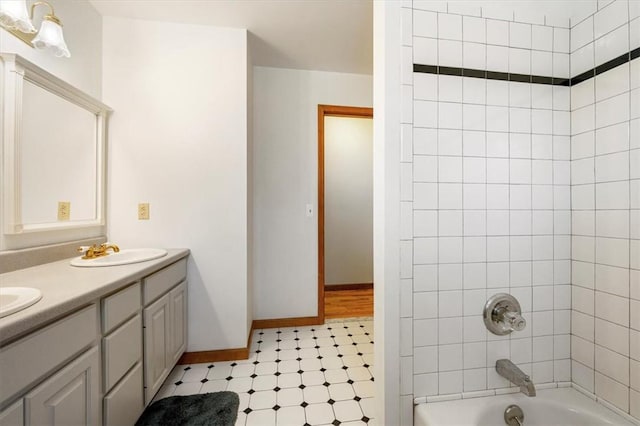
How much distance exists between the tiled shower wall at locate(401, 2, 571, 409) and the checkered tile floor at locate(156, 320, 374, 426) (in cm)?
60

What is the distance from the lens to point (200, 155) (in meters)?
2.06

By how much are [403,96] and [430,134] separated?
21 centimetres

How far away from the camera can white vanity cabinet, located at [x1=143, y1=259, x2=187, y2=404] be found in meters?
1.46

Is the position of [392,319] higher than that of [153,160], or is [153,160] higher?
[153,160]

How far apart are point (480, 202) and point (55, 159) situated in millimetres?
2281

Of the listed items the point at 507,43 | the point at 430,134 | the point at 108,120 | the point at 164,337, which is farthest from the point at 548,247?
the point at 108,120

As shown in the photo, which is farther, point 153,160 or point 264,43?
point 264,43

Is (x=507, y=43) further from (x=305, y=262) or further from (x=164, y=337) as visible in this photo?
(x=164, y=337)

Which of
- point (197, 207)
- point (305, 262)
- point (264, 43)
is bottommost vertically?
point (305, 262)

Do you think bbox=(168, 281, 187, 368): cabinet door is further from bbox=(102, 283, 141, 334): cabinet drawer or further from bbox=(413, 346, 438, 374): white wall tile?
bbox=(413, 346, 438, 374): white wall tile

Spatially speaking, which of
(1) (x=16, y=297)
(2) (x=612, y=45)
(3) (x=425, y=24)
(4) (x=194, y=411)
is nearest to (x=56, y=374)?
(1) (x=16, y=297)

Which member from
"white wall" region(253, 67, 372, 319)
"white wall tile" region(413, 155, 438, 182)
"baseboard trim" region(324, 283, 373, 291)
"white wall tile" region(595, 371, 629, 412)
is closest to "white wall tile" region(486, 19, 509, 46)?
"white wall tile" region(413, 155, 438, 182)

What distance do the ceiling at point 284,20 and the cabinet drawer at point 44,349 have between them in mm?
1983

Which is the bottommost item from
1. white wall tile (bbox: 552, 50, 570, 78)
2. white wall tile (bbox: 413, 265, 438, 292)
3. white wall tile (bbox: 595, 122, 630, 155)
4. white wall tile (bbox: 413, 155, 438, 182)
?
white wall tile (bbox: 413, 265, 438, 292)
